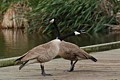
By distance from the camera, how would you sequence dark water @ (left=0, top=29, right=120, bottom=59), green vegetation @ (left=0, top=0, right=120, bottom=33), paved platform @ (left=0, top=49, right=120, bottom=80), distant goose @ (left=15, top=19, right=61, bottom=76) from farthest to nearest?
green vegetation @ (left=0, top=0, right=120, bottom=33), dark water @ (left=0, top=29, right=120, bottom=59), paved platform @ (left=0, top=49, right=120, bottom=80), distant goose @ (left=15, top=19, right=61, bottom=76)

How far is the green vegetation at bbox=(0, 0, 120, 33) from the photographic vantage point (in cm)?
2197

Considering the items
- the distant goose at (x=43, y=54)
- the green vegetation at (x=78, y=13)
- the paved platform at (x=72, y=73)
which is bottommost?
the green vegetation at (x=78, y=13)

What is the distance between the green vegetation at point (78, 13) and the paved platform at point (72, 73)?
12.9 m

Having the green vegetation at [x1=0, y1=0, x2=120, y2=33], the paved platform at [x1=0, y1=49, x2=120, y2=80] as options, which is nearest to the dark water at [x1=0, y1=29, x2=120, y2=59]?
the green vegetation at [x1=0, y1=0, x2=120, y2=33]

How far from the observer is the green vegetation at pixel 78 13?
2197cm

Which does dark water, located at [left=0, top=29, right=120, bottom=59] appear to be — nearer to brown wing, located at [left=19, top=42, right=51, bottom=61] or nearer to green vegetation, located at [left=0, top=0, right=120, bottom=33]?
green vegetation, located at [left=0, top=0, right=120, bottom=33]

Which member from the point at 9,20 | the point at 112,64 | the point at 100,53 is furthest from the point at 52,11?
the point at 112,64

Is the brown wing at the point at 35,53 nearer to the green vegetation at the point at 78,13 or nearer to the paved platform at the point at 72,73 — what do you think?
the paved platform at the point at 72,73

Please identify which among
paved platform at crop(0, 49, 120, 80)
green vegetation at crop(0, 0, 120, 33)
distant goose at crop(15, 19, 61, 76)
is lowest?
green vegetation at crop(0, 0, 120, 33)

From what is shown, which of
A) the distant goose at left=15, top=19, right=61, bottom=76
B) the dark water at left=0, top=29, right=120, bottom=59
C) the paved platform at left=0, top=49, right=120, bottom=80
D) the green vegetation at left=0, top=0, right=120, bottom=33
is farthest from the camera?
the green vegetation at left=0, top=0, right=120, bottom=33

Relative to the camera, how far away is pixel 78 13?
884 inches

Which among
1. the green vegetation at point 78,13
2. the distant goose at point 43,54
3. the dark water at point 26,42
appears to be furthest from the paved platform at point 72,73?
the green vegetation at point 78,13

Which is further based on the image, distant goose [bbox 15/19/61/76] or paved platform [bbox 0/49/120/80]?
paved platform [bbox 0/49/120/80]

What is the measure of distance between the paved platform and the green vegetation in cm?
1292
